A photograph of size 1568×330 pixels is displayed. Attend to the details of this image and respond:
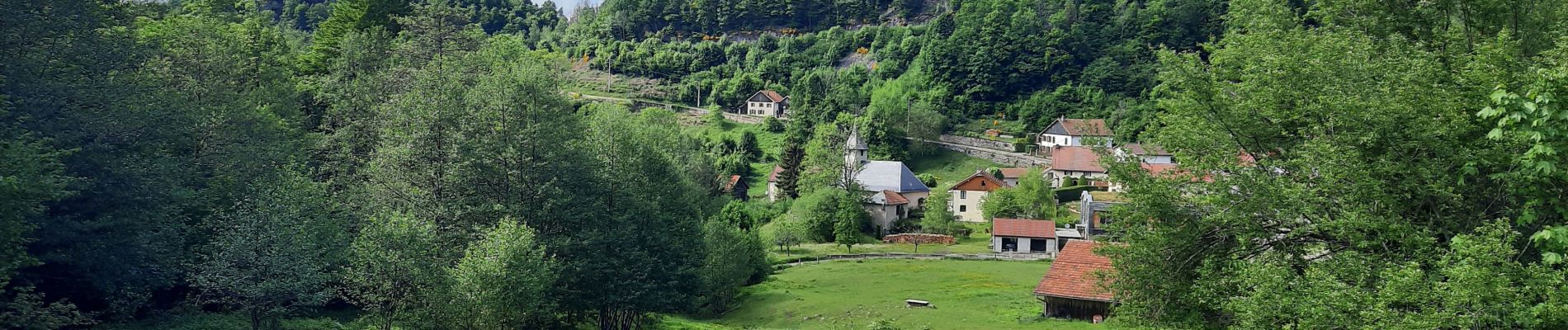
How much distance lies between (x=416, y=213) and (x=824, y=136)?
158 feet

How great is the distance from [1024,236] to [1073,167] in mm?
23478

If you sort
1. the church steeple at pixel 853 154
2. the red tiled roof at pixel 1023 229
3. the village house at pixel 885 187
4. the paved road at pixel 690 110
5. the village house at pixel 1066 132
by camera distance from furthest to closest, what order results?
1. the paved road at pixel 690 110
2. the village house at pixel 1066 132
3. the church steeple at pixel 853 154
4. the village house at pixel 885 187
5. the red tiled roof at pixel 1023 229

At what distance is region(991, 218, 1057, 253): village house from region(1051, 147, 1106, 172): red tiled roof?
21.9 m

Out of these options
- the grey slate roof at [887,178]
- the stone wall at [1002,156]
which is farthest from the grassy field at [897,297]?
the stone wall at [1002,156]

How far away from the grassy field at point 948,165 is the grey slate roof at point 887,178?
736 cm

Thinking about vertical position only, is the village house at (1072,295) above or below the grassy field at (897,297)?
above

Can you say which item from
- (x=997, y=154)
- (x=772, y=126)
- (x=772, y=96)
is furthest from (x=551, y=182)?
(x=772, y=96)

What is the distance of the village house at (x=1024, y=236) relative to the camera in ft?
168

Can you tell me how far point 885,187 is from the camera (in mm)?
68188

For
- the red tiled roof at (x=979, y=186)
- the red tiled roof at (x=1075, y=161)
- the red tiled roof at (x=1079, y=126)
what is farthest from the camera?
the red tiled roof at (x=1079, y=126)

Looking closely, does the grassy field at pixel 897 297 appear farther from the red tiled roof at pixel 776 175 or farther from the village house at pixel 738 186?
the village house at pixel 738 186

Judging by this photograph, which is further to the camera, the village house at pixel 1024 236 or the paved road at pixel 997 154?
the paved road at pixel 997 154

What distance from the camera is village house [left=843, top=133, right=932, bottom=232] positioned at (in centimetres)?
6425

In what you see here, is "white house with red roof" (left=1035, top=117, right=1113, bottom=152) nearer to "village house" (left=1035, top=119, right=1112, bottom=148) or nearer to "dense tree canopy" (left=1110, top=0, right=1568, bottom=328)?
"village house" (left=1035, top=119, right=1112, bottom=148)
